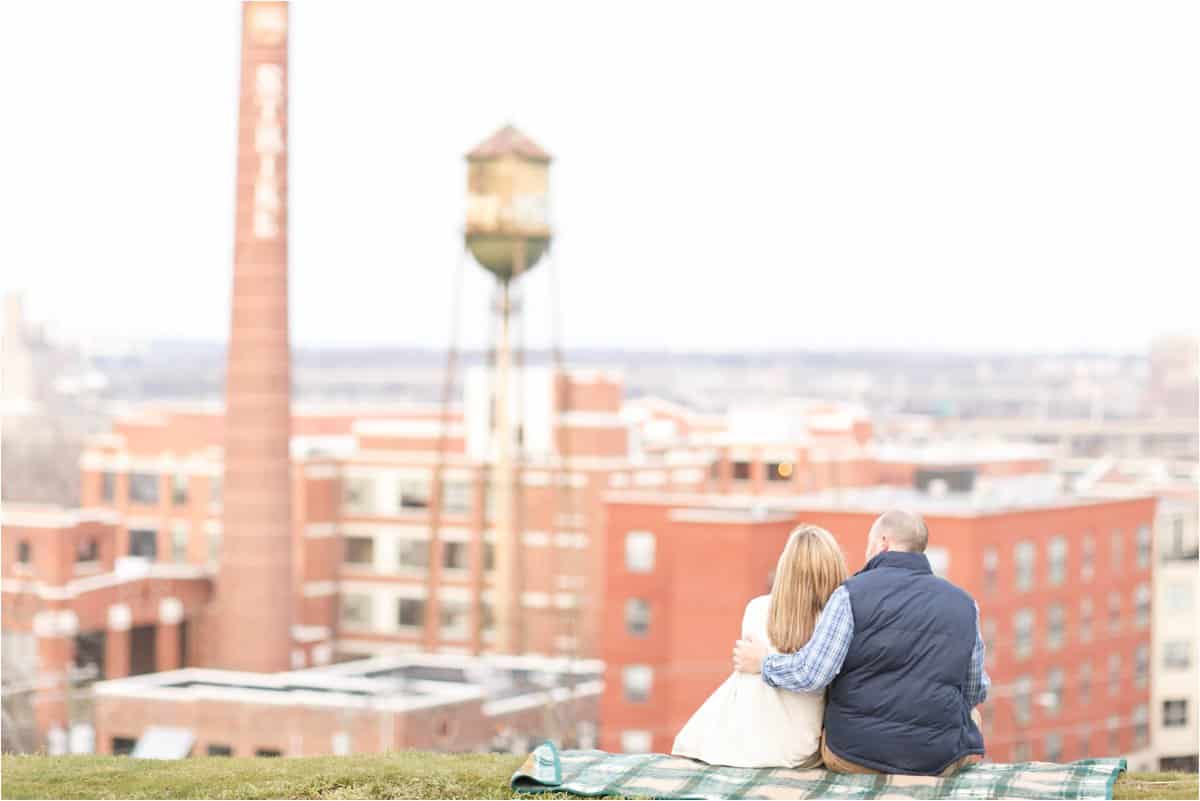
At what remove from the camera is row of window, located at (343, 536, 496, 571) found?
61.0 m

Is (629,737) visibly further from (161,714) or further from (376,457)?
(376,457)

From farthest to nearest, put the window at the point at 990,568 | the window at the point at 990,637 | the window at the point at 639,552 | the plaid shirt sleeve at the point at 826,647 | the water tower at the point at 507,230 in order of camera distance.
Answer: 1. the water tower at the point at 507,230
2. the window at the point at 639,552
3. the window at the point at 990,637
4. the window at the point at 990,568
5. the plaid shirt sleeve at the point at 826,647

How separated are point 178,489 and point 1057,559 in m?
31.9

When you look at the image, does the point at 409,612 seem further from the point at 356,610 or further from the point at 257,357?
the point at 257,357

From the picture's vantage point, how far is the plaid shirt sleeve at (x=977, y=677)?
7.07 m

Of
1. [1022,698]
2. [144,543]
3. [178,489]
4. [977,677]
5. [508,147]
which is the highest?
[508,147]

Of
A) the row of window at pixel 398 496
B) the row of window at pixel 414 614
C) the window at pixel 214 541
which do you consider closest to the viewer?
the row of window at pixel 414 614

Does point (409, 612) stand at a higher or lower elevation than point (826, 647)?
lower

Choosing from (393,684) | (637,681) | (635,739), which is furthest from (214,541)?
(393,684)

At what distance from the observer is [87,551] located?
51375 mm

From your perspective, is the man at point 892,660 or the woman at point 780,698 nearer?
the man at point 892,660

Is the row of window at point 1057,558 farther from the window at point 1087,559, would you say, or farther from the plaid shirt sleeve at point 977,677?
the plaid shirt sleeve at point 977,677

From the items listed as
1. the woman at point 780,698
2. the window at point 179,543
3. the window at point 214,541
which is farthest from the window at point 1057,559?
the woman at point 780,698

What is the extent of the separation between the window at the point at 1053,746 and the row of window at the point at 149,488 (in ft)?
102
